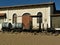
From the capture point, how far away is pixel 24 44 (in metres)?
13.1

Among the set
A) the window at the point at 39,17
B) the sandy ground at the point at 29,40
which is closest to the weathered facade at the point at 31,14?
the window at the point at 39,17

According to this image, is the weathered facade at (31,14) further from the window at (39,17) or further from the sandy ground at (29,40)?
the sandy ground at (29,40)

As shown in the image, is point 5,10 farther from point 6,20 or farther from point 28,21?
point 28,21

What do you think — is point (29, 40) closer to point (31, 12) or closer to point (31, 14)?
point (31, 14)

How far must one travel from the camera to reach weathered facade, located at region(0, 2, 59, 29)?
3034 centimetres

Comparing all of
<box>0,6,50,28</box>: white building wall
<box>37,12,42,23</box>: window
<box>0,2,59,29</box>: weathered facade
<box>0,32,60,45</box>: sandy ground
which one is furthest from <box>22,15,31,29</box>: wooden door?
<box>0,32,60,45</box>: sandy ground

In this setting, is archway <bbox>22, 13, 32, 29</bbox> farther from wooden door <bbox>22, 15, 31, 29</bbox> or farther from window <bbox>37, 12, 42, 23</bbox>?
window <bbox>37, 12, 42, 23</bbox>


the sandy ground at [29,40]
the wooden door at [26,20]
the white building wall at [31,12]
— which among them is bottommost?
the sandy ground at [29,40]

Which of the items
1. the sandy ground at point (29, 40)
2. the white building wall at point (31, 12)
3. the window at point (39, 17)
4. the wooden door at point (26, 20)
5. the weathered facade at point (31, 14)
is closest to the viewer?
the sandy ground at point (29, 40)

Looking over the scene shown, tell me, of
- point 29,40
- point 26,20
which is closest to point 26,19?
point 26,20

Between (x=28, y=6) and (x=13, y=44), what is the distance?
19699 mm

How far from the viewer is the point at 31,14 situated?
31.8 m

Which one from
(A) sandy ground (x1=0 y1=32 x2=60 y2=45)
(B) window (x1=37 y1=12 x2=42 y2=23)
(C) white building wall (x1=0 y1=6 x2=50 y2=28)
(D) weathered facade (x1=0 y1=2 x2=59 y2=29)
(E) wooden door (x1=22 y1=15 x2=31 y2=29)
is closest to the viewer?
(A) sandy ground (x1=0 y1=32 x2=60 y2=45)

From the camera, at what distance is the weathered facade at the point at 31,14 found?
3034cm
